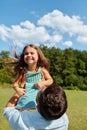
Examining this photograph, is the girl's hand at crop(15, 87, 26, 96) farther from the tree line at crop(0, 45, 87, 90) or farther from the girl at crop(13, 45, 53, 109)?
the tree line at crop(0, 45, 87, 90)

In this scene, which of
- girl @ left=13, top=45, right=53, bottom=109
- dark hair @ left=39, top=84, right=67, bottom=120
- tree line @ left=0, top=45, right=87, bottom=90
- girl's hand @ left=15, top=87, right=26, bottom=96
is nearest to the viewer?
dark hair @ left=39, top=84, right=67, bottom=120

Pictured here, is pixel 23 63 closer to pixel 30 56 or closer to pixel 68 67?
pixel 30 56

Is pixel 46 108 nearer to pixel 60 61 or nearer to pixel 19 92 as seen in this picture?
pixel 19 92

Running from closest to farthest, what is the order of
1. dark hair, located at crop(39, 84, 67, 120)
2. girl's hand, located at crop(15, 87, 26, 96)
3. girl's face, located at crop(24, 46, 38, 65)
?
dark hair, located at crop(39, 84, 67, 120)
girl's hand, located at crop(15, 87, 26, 96)
girl's face, located at crop(24, 46, 38, 65)

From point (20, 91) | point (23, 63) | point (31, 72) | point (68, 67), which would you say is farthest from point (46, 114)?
point (68, 67)

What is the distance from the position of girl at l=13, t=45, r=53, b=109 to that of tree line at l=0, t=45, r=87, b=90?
184 feet

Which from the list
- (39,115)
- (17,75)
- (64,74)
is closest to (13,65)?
(17,75)

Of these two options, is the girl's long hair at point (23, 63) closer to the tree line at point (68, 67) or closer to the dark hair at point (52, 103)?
the dark hair at point (52, 103)

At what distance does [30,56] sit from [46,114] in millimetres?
2253

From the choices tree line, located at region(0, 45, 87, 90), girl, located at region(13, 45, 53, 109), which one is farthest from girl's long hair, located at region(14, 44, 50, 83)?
tree line, located at region(0, 45, 87, 90)

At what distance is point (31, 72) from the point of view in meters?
4.92

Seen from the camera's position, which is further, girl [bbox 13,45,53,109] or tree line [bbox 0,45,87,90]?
tree line [bbox 0,45,87,90]

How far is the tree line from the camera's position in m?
63.2

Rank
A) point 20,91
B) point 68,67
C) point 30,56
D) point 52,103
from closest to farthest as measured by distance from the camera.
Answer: point 52,103
point 20,91
point 30,56
point 68,67
